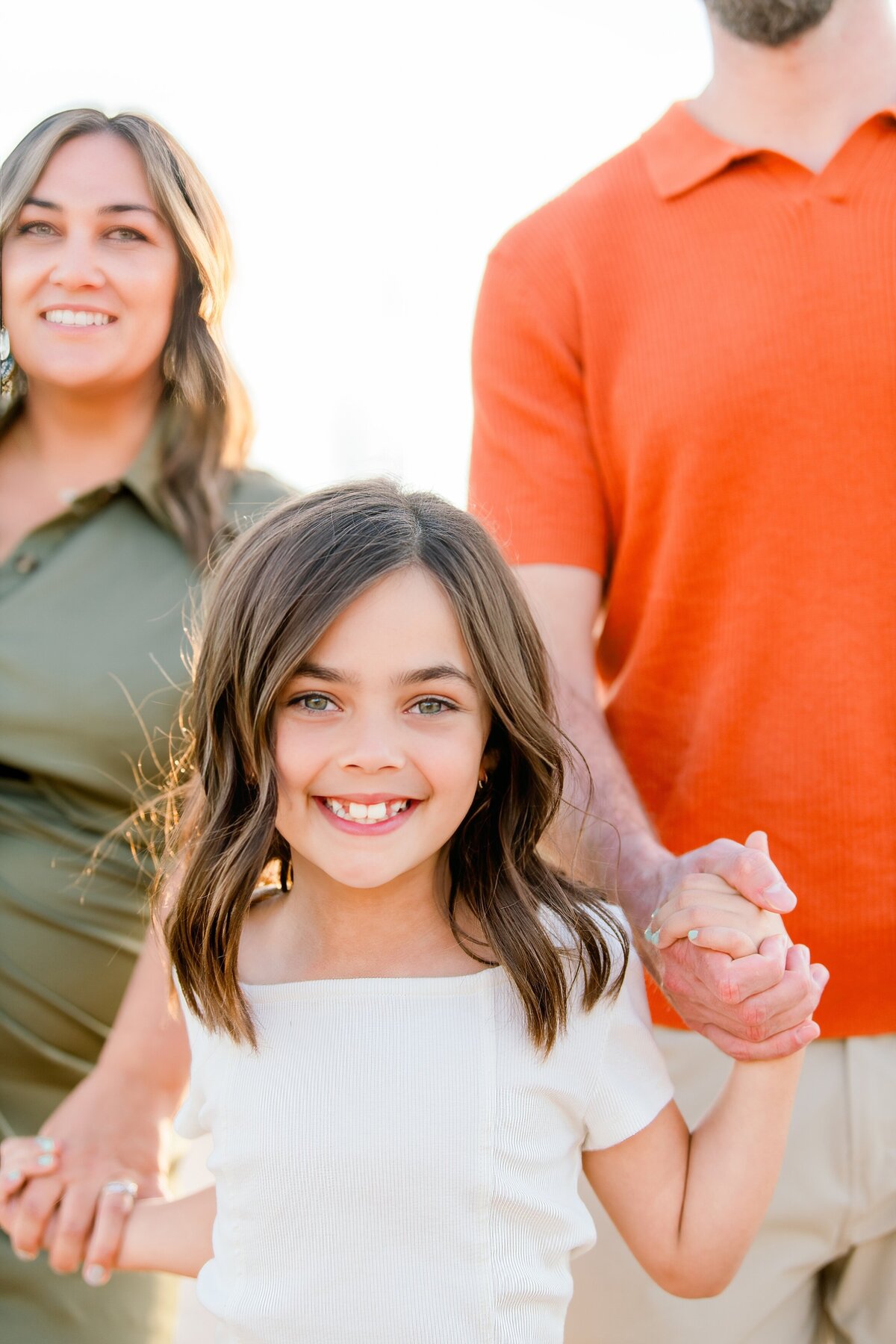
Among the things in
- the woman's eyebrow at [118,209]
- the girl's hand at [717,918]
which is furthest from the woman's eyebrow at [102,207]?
the girl's hand at [717,918]

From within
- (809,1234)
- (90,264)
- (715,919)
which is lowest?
(809,1234)

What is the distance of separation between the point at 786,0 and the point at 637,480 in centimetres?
70

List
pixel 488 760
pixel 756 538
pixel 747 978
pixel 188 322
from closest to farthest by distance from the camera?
pixel 747 978
pixel 488 760
pixel 756 538
pixel 188 322

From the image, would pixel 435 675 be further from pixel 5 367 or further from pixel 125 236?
pixel 5 367

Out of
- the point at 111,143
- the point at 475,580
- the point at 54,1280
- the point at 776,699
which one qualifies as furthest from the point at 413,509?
the point at 54,1280

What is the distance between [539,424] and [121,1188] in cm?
124

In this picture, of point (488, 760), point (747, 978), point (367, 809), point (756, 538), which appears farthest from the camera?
point (756, 538)

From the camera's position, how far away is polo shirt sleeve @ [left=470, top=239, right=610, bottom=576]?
2109 mm

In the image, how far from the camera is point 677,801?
2045 mm

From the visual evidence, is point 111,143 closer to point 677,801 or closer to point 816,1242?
point 677,801

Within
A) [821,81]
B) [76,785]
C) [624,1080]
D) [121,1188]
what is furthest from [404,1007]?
[821,81]

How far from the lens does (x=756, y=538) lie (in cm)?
196

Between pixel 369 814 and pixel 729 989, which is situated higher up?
pixel 369 814

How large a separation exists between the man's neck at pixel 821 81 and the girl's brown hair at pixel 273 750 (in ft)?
2.62
